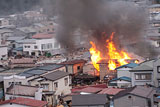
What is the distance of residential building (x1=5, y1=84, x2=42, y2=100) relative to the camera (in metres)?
14.1

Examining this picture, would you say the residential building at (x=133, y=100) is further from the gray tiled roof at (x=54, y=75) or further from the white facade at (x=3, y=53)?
the white facade at (x=3, y=53)

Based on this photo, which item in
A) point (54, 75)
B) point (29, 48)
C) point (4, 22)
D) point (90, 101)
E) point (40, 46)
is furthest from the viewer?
point (4, 22)

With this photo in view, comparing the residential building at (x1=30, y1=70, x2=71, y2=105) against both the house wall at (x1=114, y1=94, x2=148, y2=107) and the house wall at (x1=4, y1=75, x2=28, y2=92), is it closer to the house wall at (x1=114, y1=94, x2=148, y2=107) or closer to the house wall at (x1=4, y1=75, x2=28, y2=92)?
the house wall at (x1=4, y1=75, x2=28, y2=92)

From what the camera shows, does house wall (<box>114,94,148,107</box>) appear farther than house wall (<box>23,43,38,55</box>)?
No

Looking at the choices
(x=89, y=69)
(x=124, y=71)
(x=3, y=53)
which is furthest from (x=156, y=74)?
(x=3, y=53)

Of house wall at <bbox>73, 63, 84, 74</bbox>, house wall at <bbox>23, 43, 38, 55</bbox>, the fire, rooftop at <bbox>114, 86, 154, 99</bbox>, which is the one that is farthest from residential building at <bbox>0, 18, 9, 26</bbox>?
rooftop at <bbox>114, 86, 154, 99</bbox>

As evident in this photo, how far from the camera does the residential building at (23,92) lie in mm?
14139

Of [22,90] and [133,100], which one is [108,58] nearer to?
[22,90]

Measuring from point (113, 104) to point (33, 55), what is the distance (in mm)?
15592

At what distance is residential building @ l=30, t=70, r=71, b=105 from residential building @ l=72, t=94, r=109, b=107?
231 centimetres

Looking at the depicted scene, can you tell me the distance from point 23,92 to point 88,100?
2.84 m

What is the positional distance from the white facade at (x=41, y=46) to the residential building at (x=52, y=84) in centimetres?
1147

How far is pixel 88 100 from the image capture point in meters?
12.4

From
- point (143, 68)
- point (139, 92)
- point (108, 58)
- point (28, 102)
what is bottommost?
point (28, 102)
